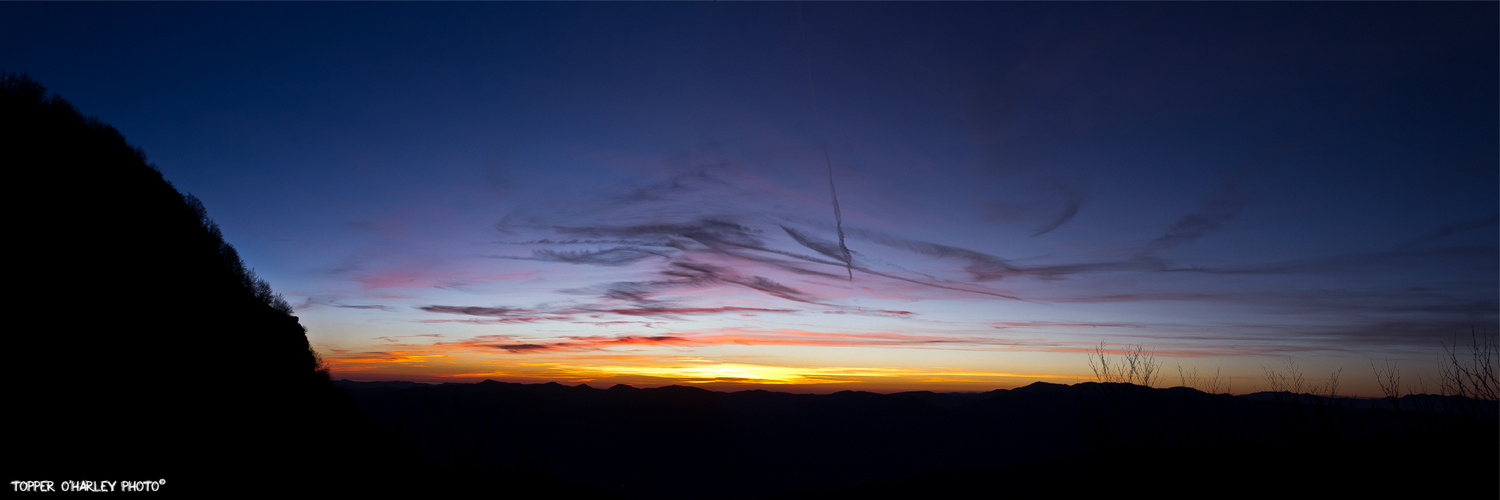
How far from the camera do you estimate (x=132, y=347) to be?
17.1 metres

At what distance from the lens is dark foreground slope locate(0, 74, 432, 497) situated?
13250 millimetres

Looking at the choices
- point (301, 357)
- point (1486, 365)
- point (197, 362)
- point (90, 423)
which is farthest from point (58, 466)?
point (1486, 365)

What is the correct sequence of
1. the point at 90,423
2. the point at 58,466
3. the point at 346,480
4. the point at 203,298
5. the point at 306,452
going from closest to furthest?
the point at 58,466
the point at 90,423
the point at 346,480
the point at 306,452
the point at 203,298

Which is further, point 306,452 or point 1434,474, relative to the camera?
point 306,452

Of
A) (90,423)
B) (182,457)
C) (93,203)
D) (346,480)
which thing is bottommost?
(346,480)

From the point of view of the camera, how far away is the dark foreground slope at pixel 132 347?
13250 mm

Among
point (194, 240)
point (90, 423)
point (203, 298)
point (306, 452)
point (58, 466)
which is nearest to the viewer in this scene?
point (58, 466)

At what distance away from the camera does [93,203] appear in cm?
2117

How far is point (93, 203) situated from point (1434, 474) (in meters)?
42.3

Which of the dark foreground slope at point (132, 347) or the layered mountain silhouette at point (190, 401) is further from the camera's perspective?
the layered mountain silhouette at point (190, 401)

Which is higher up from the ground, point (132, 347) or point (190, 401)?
point (132, 347)

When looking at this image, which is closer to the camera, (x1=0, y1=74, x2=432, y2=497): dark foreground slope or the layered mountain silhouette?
(x1=0, y1=74, x2=432, y2=497): dark foreground slope

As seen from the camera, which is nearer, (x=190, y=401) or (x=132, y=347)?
(x=190, y=401)

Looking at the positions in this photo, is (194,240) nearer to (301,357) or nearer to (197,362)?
(301,357)
